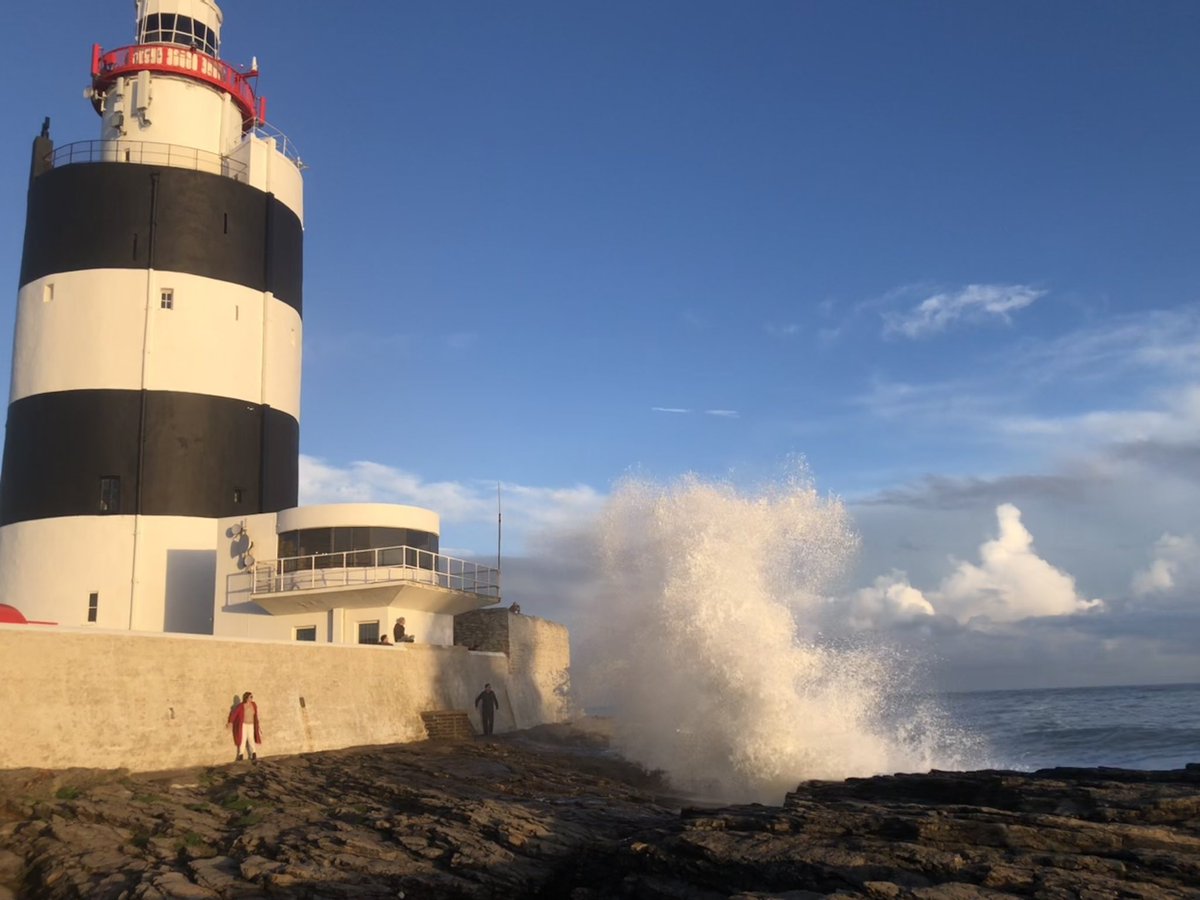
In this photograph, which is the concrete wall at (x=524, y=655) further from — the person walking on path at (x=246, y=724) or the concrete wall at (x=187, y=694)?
the person walking on path at (x=246, y=724)

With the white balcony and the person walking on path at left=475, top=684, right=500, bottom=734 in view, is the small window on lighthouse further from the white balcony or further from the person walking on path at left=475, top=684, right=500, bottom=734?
the person walking on path at left=475, top=684, right=500, bottom=734

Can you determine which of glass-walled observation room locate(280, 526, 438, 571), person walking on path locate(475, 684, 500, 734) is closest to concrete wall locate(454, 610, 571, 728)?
person walking on path locate(475, 684, 500, 734)

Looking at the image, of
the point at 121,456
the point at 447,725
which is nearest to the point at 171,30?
the point at 121,456

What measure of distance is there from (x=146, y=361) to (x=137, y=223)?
3397 millimetres

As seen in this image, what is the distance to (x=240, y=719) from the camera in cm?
1554

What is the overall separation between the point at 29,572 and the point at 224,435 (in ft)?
16.9

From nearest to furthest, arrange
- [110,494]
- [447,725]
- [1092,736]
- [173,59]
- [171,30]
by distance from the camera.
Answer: [447,725] < [110,494] < [173,59] < [171,30] < [1092,736]

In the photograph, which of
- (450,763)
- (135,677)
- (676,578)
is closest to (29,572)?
(135,677)

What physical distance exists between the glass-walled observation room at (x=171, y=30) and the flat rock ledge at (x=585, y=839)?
20415 mm

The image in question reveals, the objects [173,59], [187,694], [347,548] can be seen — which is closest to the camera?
[187,694]

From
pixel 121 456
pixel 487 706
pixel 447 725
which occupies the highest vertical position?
pixel 121 456

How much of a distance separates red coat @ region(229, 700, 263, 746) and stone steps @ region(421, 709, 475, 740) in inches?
194

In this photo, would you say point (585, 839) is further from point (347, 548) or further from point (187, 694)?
point (347, 548)

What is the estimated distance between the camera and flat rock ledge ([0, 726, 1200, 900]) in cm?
789
